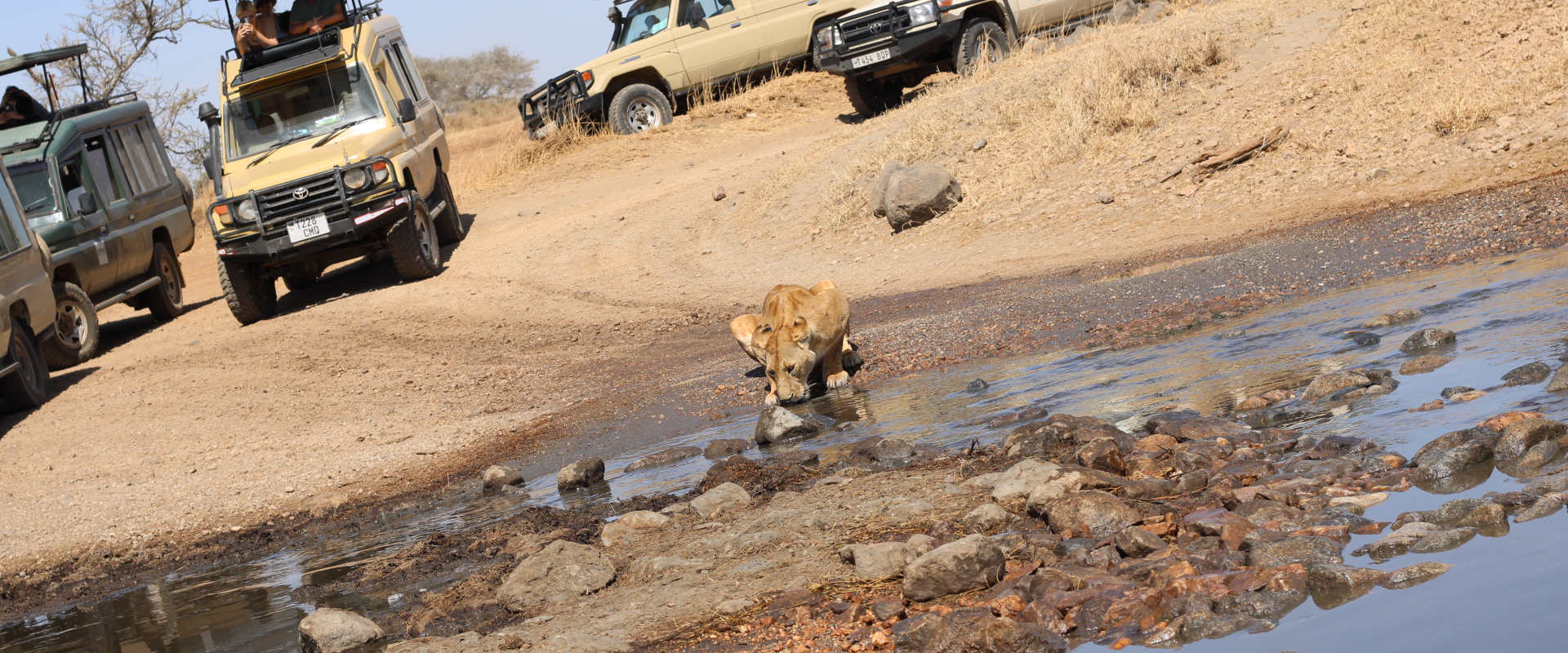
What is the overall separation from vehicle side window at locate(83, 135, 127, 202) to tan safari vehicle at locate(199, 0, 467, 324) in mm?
1529

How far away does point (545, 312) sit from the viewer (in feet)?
47.1

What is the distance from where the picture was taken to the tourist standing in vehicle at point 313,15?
685 inches

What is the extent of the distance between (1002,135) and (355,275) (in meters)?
8.43

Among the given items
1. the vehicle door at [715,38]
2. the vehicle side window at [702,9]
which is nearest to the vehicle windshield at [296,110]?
the vehicle door at [715,38]

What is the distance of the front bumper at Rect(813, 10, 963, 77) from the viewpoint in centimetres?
2000

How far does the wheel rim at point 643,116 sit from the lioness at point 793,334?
15270mm

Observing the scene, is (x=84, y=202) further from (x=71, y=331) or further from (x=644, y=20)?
(x=644, y=20)

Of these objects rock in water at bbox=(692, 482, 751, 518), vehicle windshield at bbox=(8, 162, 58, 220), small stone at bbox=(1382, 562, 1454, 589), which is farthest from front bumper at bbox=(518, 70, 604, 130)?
small stone at bbox=(1382, 562, 1454, 589)

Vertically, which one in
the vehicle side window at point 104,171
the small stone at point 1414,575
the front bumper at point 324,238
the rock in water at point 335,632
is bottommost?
the small stone at point 1414,575

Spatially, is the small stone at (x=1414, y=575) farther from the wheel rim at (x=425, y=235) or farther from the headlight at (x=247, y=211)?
the headlight at (x=247, y=211)

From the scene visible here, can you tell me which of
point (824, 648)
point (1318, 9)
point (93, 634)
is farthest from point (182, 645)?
point (1318, 9)

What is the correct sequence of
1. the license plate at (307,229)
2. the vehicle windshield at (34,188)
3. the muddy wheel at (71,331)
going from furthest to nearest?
the vehicle windshield at (34,188) < the license plate at (307,229) < the muddy wheel at (71,331)

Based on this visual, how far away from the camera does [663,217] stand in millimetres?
18516

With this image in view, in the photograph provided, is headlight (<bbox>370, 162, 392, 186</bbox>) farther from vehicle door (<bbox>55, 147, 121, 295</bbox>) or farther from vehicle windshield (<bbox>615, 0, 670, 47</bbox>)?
vehicle windshield (<bbox>615, 0, 670, 47</bbox>)
